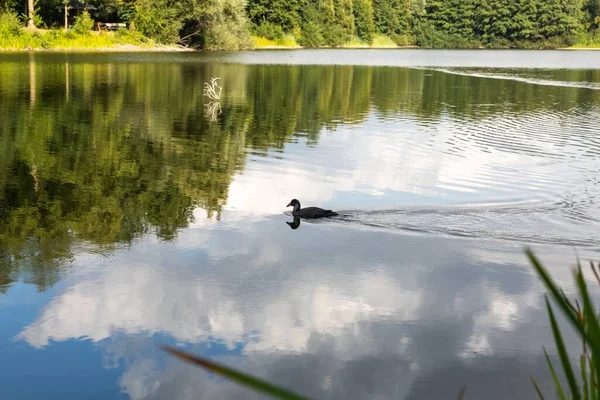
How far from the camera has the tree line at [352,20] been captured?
7181 centimetres

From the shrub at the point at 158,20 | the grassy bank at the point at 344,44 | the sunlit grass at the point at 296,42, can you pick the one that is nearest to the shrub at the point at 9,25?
the shrub at the point at 158,20

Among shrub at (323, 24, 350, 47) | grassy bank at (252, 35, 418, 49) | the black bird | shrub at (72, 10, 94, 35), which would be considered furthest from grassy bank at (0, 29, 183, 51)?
the black bird

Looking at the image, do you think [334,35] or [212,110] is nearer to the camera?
[212,110]

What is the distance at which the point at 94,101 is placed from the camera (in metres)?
28.6

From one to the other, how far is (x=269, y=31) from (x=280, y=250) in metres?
90.8

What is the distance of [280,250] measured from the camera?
1106 centimetres

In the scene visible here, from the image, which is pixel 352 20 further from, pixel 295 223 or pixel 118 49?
pixel 295 223

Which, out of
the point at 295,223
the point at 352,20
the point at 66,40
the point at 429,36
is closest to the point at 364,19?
the point at 352,20

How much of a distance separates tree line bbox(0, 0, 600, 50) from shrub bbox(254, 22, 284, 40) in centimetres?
10

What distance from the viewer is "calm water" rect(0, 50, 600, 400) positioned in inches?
283

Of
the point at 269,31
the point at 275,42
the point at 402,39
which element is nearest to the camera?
the point at 269,31

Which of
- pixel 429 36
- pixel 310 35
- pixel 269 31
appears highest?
pixel 429 36

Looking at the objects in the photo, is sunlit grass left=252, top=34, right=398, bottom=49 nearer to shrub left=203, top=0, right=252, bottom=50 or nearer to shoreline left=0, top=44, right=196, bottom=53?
shrub left=203, top=0, right=252, bottom=50

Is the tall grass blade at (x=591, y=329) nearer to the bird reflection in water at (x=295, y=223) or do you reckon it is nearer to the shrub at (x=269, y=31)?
the bird reflection in water at (x=295, y=223)
